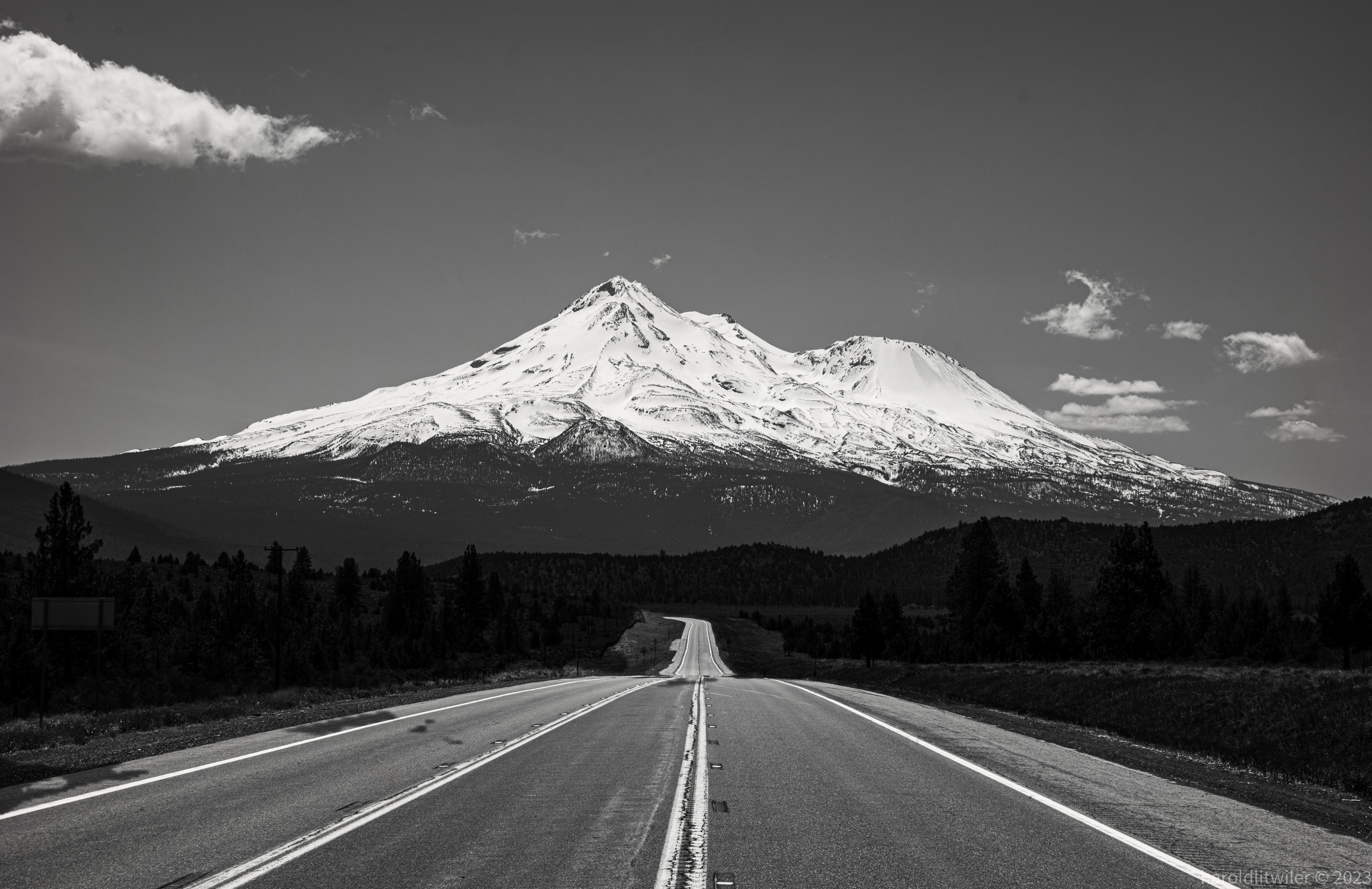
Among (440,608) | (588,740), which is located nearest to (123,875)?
(588,740)

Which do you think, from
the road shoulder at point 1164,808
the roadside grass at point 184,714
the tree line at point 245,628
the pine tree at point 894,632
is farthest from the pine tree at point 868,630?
the road shoulder at point 1164,808

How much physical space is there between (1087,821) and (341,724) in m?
15.5

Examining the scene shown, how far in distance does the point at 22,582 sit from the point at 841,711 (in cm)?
6148

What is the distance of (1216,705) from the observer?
919 inches

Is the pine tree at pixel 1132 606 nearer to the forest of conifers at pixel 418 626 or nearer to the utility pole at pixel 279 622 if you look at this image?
the forest of conifers at pixel 418 626

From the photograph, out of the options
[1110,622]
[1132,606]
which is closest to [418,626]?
[1110,622]

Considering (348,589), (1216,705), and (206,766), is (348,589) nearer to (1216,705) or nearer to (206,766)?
(1216,705)

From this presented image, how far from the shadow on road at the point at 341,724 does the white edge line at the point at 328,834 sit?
522 centimetres

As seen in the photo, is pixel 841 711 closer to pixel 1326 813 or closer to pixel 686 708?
pixel 686 708

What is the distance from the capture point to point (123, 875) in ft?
26.9

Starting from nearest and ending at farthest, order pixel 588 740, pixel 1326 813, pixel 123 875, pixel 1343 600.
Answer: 1. pixel 123 875
2. pixel 1326 813
3. pixel 588 740
4. pixel 1343 600

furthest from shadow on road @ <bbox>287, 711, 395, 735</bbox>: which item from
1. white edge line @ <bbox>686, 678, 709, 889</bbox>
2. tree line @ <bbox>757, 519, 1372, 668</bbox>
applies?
tree line @ <bbox>757, 519, 1372, 668</bbox>

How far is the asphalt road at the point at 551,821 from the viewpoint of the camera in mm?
8297

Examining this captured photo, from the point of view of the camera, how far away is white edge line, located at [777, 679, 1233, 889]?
27.7ft
